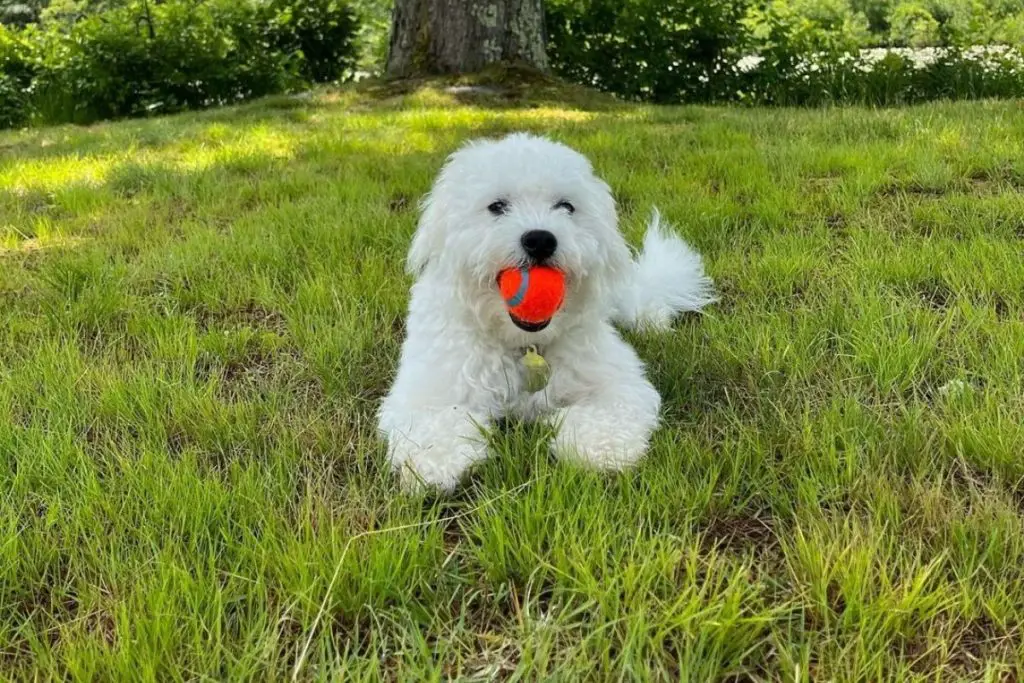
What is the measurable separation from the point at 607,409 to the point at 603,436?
166mm

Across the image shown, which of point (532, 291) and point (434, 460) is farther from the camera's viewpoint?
point (532, 291)

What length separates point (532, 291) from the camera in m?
2.38

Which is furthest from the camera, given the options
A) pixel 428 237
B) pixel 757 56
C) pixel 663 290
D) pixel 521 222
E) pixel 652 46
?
pixel 652 46

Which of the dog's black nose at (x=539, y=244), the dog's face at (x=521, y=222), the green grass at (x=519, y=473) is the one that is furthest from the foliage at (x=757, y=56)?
the dog's black nose at (x=539, y=244)

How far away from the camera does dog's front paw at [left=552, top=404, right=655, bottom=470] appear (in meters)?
2.27

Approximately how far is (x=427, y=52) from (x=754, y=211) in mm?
6278

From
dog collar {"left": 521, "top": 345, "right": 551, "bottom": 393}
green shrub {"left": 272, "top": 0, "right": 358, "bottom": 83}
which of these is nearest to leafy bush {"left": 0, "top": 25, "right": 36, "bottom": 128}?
green shrub {"left": 272, "top": 0, "right": 358, "bottom": 83}

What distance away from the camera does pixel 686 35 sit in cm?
1021

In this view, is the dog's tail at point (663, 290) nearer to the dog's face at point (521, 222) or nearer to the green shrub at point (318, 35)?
the dog's face at point (521, 222)

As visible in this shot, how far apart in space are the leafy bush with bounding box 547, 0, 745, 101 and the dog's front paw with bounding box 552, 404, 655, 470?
8.74 metres

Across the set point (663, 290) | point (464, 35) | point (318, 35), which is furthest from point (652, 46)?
point (663, 290)

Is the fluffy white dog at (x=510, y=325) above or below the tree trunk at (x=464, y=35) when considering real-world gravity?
below

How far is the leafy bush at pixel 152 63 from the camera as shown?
36.4ft

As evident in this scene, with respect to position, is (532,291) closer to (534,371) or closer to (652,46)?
(534,371)
